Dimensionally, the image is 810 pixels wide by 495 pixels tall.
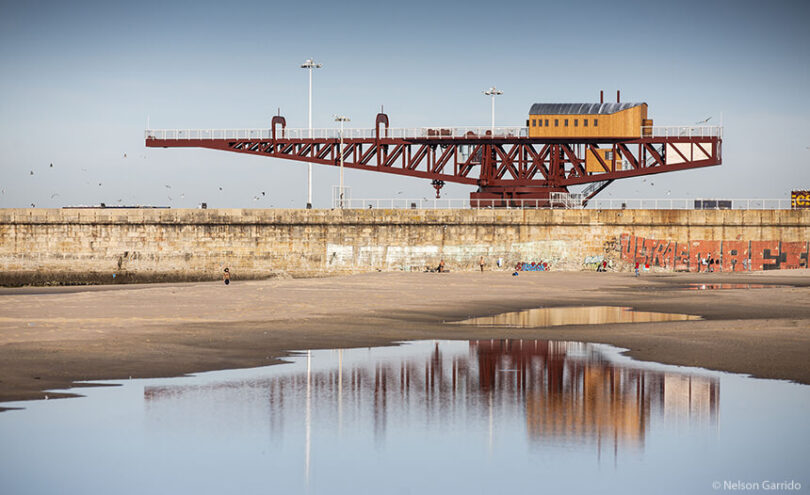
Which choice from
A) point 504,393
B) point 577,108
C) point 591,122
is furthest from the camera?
point 577,108

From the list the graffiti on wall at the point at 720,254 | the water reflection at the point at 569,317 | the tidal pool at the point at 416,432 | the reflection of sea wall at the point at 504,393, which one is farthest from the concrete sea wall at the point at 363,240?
the tidal pool at the point at 416,432

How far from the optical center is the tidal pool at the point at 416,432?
10.1 metres

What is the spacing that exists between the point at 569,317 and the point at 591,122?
37690 millimetres

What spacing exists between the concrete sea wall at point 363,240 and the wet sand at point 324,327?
1497 centimetres

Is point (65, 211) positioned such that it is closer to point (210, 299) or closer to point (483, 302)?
point (210, 299)

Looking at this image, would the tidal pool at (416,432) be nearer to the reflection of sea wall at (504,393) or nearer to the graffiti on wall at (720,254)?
the reflection of sea wall at (504,393)

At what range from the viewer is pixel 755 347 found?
19.5m

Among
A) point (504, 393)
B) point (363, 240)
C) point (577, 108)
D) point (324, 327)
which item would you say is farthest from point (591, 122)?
point (504, 393)

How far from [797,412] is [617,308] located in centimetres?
1775

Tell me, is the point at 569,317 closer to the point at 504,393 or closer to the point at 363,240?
the point at 504,393

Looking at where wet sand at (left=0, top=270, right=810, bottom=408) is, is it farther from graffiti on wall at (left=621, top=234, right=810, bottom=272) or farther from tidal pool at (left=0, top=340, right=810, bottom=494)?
graffiti on wall at (left=621, top=234, right=810, bottom=272)

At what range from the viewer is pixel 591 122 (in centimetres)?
6278

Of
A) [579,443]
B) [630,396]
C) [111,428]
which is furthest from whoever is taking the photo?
[630,396]

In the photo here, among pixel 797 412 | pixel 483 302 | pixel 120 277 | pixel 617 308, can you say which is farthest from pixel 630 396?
pixel 120 277
